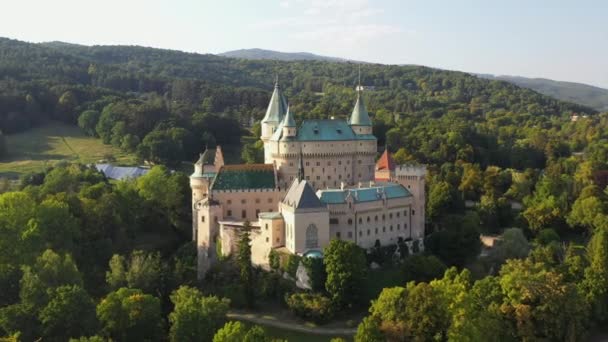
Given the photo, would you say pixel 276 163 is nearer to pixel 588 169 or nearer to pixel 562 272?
pixel 562 272

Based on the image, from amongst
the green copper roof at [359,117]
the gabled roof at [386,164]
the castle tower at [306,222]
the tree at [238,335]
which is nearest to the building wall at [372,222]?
the castle tower at [306,222]

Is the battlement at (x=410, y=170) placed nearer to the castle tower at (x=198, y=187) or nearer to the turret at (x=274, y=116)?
the turret at (x=274, y=116)

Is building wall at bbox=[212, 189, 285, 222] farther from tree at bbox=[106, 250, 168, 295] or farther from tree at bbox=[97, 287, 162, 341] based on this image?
tree at bbox=[97, 287, 162, 341]

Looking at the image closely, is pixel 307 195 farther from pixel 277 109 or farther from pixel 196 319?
pixel 277 109

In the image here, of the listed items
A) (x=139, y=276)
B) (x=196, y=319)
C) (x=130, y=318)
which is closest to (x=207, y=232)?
(x=139, y=276)

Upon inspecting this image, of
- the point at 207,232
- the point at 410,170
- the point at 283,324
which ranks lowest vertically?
the point at 283,324

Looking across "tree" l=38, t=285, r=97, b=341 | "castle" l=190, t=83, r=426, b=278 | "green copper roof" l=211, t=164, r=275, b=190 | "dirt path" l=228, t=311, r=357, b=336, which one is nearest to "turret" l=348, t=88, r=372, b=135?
"castle" l=190, t=83, r=426, b=278
